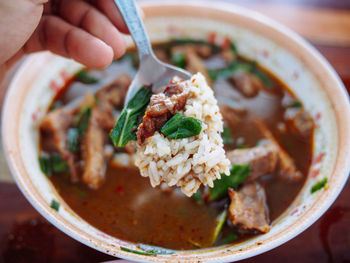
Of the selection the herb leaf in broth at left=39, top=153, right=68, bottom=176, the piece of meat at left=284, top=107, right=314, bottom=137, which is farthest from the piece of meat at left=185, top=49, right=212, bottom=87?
the herb leaf in broth at left=39, top=153, right=68, bottom=176

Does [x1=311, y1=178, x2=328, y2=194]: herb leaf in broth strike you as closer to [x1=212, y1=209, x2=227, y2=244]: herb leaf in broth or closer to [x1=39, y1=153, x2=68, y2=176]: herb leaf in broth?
[x1=212, y1=209, x2=227, y2=244]: herb leaf in broth

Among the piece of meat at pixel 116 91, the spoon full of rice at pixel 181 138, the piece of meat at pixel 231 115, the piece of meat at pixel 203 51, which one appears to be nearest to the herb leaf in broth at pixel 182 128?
the spoon full of rice at pixel 181 138

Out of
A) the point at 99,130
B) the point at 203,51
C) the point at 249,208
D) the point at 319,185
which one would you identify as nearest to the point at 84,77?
the point at 99,130

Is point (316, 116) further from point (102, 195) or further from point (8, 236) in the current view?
point (8, 236)

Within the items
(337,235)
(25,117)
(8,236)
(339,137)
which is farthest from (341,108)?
(8,236)

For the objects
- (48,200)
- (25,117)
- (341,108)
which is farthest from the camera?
(25,117)

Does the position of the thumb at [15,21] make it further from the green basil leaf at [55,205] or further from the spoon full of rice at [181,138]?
the green basil leaf at [55,205]
